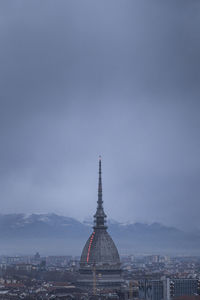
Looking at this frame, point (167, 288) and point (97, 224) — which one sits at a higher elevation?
point (97, 224)

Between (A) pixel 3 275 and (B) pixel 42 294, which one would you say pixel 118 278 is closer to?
(B) pixel 42 294

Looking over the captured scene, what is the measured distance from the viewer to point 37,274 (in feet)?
554

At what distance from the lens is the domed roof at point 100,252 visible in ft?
408

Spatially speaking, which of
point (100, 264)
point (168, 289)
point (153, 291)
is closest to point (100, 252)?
point (100, 264)

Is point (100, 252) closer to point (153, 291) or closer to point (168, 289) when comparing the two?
point (153, 291)

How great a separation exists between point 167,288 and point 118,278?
3509 cm

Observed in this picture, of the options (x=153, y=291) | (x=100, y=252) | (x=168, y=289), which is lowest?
(x=153, y=291)

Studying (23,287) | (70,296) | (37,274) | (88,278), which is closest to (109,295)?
(70,296)

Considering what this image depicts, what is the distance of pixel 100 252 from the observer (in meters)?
125

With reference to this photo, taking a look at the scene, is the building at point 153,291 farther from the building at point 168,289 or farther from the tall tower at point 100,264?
the tall tower at point 100,264

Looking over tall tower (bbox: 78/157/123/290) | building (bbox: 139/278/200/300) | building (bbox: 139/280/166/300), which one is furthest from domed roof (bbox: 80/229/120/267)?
building (bbox: 139/280/166/300)

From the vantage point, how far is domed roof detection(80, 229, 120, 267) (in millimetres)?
124438

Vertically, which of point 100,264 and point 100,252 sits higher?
point 100,252

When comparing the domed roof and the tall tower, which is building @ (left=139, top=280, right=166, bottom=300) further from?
the domed roof
